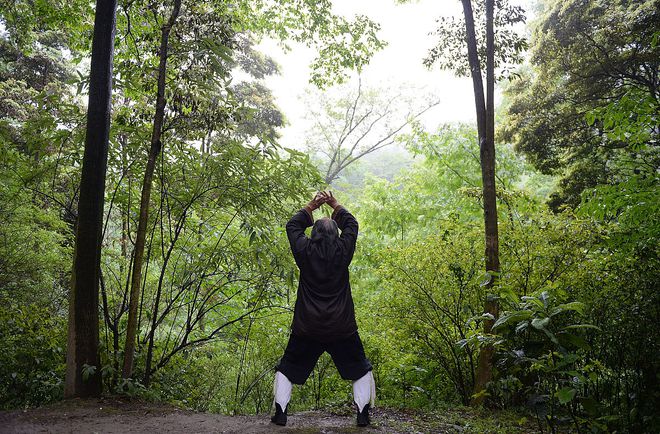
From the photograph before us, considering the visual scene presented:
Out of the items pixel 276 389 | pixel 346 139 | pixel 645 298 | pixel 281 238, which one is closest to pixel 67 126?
pixel 281 238

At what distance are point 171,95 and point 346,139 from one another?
1809 centimetres

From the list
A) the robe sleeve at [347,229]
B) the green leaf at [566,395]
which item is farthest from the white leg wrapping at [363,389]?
the green leaf at [566,395]

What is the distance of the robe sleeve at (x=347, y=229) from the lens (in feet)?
12.5

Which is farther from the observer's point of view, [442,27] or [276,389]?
[442,27]

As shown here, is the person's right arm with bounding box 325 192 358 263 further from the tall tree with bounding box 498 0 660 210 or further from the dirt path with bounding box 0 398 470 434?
the tall tree with bounding box 498 0 660 210

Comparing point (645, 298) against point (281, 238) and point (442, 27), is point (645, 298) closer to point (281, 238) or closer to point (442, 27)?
point (281, 238)

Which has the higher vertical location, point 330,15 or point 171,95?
point 330,15

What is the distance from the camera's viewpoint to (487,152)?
5641mm

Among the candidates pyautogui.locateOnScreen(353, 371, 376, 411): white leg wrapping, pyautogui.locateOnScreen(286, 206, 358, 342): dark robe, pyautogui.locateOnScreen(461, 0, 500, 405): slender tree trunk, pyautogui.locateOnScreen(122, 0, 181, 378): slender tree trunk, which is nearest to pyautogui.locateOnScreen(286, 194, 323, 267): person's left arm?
pyautogui.locateOnScreen(286, 206, 358, 342): dark robe

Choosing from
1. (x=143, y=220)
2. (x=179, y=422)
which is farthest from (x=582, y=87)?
(x=179, y=422)

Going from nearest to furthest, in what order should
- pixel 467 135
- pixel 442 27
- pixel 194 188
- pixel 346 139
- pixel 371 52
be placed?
pixel 194 188 → pixel 442 27 → pixel 371 52 → pixel 467 135 → pixel 346 139

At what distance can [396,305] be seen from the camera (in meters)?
6.57

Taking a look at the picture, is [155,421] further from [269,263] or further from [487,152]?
[487,152]

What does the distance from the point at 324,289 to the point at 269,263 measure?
1408mm
